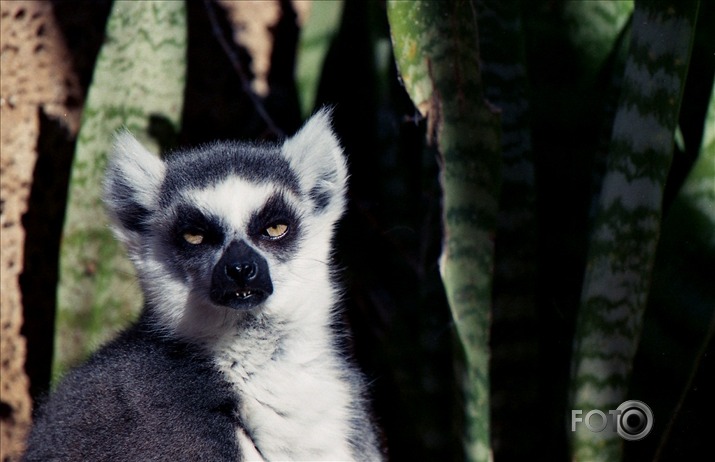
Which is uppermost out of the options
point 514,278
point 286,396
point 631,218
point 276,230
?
point 631,218

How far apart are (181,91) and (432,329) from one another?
1.05 meters

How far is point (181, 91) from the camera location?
8.22 ft

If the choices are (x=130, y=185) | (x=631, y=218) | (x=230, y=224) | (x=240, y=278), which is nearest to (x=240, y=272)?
(x=240, y=278)

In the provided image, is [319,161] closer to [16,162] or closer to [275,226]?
[275,226]

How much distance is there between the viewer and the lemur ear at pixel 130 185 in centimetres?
212

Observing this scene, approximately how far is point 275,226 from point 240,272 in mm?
242

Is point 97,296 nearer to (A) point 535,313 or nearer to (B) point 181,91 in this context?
(B) point 181,91

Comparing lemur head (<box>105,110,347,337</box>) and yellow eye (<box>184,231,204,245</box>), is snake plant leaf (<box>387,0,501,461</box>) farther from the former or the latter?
yellow eye (<box>184,231,204,245</box>)

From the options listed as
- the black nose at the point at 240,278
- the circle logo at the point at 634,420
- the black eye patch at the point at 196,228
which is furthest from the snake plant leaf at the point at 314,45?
the circle logo at the point at 634,420

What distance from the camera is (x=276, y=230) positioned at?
2049 mm

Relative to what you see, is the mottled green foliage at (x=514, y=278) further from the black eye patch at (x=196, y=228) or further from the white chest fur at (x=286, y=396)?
the black eye patch at (x=196, y=228)

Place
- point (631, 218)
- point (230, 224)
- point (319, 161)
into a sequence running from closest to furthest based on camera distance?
point (631, 218) < point (230, 224) < point (319, 161)

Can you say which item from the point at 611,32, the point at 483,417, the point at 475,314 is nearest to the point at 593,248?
the point at 475,314

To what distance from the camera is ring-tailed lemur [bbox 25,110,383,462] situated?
5.87 feet
